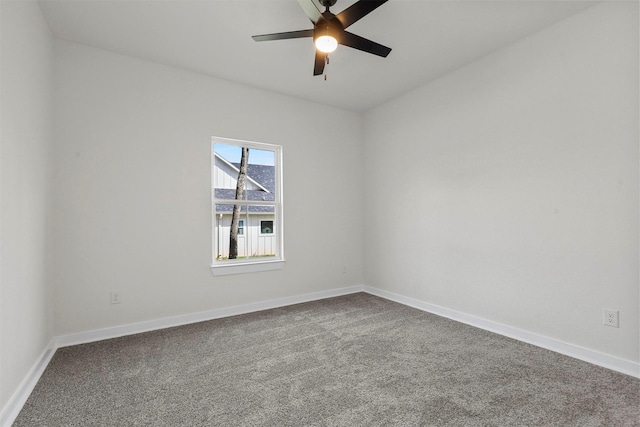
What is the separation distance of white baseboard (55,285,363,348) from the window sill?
0.41m

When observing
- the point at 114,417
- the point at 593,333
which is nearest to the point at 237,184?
the point at 114,417

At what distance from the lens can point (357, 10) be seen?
6.48 feet

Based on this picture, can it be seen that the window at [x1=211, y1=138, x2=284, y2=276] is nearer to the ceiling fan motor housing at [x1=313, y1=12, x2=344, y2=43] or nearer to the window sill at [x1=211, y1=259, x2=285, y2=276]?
the window sill at [x1=211, y1=259, x2=285, y2=276]

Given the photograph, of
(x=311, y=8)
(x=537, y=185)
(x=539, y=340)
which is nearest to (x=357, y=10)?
(x=311, y=8)

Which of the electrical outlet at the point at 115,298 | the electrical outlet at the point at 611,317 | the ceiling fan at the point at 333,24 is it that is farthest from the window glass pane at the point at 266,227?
the electrical outlet at the point at 611,317

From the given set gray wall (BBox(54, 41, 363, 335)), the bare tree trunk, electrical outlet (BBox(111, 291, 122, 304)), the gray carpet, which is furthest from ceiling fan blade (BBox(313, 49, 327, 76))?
electrical outlet (BBox(111, 291, 122, 304))

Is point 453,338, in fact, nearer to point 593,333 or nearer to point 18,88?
point 593,333

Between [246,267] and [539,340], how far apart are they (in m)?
3.03

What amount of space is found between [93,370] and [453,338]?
2999mm

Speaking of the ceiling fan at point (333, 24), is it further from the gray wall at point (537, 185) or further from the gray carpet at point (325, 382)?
the gray carpet at point (325, 382)

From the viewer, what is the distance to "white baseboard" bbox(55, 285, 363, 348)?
281 cm

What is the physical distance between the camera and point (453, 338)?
2.88 metres

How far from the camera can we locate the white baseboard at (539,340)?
225cm

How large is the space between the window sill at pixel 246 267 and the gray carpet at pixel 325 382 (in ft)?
2.19
